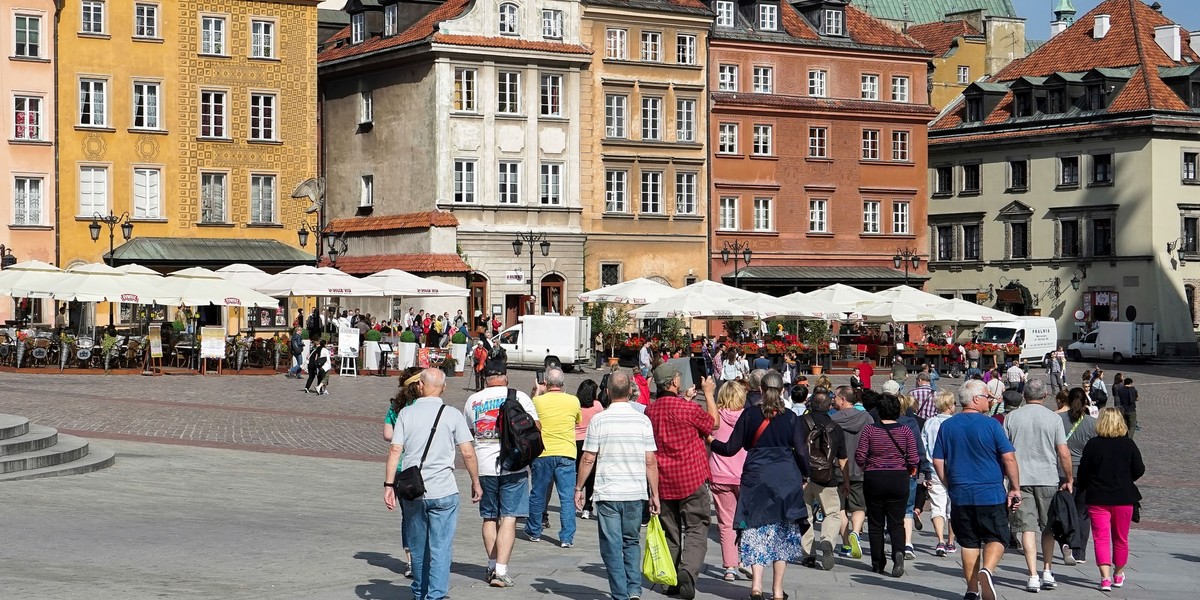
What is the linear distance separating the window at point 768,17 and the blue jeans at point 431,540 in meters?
60.5

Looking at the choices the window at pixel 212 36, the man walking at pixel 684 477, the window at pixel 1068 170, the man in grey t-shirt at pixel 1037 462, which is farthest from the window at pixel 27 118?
the man in grey t-shirt at pixel 1037 462

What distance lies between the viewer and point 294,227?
201ft

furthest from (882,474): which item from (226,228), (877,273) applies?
(877,273)

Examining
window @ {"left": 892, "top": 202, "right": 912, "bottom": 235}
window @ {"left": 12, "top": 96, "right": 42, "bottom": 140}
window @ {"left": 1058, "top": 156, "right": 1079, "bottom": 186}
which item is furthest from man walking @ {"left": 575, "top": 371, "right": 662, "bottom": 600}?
window @ {"left": 1058, "top": 156, "right": 1079, "bottom": 186}

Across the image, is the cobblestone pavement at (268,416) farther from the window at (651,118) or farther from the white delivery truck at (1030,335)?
the window at (651,118)

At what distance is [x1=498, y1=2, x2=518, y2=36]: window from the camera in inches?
2496

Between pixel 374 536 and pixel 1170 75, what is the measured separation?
2603 inches

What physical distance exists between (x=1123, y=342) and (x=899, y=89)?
13.8 m

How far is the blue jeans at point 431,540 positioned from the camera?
13.0 meters

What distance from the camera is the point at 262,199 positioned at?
60.8 meters

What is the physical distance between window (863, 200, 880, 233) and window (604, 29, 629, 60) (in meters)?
13.1

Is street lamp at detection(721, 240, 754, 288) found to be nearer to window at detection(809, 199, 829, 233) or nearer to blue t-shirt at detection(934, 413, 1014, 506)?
window at detection(809, 199, 829, 233)

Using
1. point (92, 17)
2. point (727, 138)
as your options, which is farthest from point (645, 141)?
point (92, 17)

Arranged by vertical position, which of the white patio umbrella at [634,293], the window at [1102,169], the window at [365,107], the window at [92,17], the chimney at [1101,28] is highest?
the chimney at [1101,28]
